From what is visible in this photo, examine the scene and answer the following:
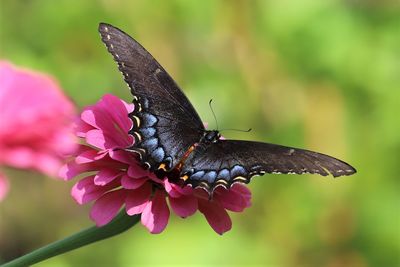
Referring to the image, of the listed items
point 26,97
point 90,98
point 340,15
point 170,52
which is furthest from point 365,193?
point 26,97

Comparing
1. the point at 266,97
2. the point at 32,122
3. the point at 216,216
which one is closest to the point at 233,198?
the point at 216,216

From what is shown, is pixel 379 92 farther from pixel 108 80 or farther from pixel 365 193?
pixel 108 80

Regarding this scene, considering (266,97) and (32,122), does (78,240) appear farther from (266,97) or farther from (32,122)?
(266,97)

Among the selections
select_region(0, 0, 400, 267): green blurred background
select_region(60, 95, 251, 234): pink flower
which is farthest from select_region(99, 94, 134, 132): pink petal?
select_region(0, 0, 400, 267): green blurred background

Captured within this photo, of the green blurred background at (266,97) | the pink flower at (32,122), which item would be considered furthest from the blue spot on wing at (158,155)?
the green blurred background at (266,97)

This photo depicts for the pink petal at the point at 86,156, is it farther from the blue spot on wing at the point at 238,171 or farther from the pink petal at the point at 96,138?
the blue spot on wing at the point at 238,171

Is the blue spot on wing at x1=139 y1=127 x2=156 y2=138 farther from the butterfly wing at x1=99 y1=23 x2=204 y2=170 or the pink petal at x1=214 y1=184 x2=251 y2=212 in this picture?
the pink petal at x1=214 y1=184 x2=251 y2=212

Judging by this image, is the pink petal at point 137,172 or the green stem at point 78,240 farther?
the pink petal at point 137,172
